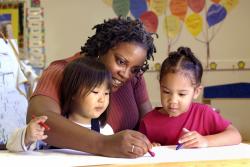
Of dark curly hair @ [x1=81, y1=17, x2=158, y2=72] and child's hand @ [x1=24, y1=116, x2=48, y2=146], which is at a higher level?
dark curly hair @ [x1=81, y1=17, x2=158, y2=72]

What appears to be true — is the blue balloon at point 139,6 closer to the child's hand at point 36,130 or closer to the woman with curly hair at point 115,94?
the woman with curly hair at point 115,94

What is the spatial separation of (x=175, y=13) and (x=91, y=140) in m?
2.44

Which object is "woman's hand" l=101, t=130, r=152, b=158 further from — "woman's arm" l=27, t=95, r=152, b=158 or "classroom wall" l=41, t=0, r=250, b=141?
"classroom wall" l=41, t=0, r=250, b=141

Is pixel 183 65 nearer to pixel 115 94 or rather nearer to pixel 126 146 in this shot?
pixel 115 94

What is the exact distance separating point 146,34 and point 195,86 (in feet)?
Answer: 0.81

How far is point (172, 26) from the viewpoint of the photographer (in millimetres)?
3180

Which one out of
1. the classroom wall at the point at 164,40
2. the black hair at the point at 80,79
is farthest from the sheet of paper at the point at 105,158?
the classroom wall at the point at 164,40

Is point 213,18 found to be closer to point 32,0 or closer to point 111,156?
point 32,0

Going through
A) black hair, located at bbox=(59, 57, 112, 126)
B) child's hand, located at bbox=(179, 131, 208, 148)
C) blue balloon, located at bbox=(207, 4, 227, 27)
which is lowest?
child's hand, located at bbox=(179, 131, 208, 148)

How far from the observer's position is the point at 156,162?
804 mm

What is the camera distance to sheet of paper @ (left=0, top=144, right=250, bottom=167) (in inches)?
32.3

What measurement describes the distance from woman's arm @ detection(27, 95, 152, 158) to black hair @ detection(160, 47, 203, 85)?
0.44 metres

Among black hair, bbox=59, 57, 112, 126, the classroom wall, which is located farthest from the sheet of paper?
the classroom wall

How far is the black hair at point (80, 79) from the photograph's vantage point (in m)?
1.14
